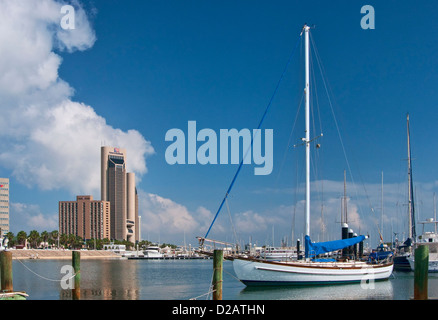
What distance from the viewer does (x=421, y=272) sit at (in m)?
21.2

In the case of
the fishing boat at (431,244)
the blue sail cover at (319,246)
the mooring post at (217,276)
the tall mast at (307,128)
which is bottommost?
the fishing boat at (431,244)

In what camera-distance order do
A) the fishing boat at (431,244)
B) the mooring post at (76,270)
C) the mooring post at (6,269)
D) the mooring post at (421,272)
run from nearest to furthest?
the mooring post at (421,272), the mooring post at (6,269), the mooring post at (76,270), the fishing boat at (431,244)

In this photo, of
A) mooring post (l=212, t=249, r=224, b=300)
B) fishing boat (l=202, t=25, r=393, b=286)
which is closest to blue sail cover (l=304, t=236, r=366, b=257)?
fishing boat (l=202, t=25, r=393, b=286)

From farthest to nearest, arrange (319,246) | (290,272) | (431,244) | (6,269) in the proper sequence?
(431,244) < (319,246) < (290,272) < (6,269)

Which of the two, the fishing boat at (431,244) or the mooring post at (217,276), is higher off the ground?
the mooring post at (217,276)

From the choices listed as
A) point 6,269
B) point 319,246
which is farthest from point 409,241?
point 6,269

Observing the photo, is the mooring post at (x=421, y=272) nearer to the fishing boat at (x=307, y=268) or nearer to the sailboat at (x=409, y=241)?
the fishing boat at (x=307, y=268)

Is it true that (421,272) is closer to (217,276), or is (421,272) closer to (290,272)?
(217,276)

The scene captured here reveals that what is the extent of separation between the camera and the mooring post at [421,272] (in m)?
21.1

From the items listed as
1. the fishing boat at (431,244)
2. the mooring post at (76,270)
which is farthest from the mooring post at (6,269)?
the fishing boat at (431,244)

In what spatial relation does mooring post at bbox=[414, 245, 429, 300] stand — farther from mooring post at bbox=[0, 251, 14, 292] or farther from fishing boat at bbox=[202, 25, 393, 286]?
fishing boat at bbox=[202, 25, 393, 286]

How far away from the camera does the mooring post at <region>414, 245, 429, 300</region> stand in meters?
21.1
